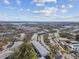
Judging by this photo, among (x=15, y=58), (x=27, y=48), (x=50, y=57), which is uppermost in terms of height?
(x=27, y=48)

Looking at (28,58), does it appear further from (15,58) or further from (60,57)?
(60,57)

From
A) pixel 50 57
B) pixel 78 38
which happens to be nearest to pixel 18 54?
pixel 50 57

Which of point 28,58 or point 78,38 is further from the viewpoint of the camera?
point 78,38

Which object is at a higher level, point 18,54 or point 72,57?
point 18,54

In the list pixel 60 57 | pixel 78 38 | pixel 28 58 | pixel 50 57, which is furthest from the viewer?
pixel 78 38

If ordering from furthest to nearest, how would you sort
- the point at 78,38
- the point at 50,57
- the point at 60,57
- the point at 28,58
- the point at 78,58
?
the point at 78,38 → the point at 78,58 → the point at 60,57 → the point at 50,57 → the point at 28,58

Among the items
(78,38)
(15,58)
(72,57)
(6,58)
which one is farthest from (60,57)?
(78,38)

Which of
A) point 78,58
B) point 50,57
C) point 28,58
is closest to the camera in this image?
point 28,58

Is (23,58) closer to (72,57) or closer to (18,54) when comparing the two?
(18,54)

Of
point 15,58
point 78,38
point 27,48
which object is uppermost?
point 27,48
